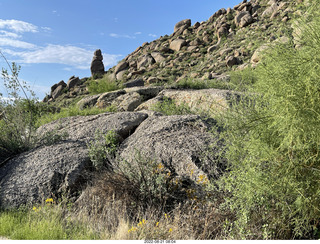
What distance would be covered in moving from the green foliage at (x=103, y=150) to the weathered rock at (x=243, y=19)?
30829 mm

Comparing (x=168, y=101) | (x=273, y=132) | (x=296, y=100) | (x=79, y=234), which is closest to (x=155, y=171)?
(x=79, y=234)

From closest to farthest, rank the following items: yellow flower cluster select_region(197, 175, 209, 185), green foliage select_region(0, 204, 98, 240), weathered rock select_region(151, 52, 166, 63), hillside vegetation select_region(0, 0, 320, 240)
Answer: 1. hillside vegetation select_region(0, 0, 320, 240)
2. green foliage select_region(0, 204, 98, 240)
3. yellow flower cluster select_region(197, 175, 209, 185)
4. weathered rock select_region(151, 52, 166, 63)

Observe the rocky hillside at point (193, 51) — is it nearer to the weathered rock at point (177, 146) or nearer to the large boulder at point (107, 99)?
the large boulder at point (107, 99)

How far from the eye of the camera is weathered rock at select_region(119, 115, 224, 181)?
439 centimetres

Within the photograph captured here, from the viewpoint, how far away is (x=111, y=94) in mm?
11195

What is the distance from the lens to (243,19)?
33312 millimetres

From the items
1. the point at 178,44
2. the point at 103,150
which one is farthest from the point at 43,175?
the point at 178,44

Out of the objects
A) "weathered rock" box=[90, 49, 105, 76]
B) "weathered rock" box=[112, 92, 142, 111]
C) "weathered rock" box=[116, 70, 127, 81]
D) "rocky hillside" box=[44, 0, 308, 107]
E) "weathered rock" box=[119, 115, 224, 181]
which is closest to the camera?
"weathered rock" box=[119, 115, 224, 181]

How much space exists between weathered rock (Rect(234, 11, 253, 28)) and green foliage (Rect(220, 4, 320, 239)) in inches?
1239

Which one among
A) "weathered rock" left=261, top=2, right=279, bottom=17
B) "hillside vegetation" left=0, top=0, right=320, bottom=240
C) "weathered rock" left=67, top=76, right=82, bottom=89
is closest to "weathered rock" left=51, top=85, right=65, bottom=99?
"weathered rock" left=67, top=76, right=82, bottom=89

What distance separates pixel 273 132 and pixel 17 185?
13.8 ft

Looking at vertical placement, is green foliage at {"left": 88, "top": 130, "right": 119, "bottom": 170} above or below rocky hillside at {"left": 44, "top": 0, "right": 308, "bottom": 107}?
below

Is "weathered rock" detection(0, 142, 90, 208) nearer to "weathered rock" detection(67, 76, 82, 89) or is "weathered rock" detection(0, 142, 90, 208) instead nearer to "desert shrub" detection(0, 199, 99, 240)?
"desert shrub" detection(0, 199, 99, 240)

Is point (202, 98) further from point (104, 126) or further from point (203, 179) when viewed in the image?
point (203, 179)
